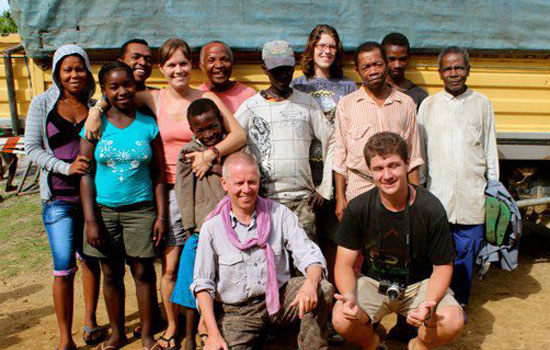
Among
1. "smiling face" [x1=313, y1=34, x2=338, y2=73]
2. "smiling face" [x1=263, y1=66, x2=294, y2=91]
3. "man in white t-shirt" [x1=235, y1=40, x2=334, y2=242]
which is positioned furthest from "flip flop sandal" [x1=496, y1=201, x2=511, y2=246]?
"smiling face" [x1=263, y1=66, x2=294, y2=91]

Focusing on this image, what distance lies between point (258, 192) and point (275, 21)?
1537mm

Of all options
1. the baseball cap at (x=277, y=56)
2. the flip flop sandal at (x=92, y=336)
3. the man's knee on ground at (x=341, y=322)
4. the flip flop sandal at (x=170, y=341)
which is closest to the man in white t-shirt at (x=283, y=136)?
the baseball cap at (x=277, y=56)

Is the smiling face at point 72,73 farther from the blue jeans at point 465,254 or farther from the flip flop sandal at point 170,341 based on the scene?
the blue jeans at point 465,254

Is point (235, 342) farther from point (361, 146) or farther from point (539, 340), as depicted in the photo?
A: point (539, 340)

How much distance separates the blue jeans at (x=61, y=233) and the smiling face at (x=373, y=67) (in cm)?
201

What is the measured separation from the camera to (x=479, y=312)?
3740mm

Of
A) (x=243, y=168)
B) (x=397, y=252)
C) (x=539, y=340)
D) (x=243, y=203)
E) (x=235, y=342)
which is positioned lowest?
(x=539, y=340)

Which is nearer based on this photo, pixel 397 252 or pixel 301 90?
pixel 397 252

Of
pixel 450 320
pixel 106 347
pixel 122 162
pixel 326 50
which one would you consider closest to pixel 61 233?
pixel 122 162

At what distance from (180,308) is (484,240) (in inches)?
89.0

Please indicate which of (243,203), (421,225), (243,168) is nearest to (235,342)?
(243,203)

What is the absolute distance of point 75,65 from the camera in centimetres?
301

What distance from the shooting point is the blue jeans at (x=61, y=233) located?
3008mm

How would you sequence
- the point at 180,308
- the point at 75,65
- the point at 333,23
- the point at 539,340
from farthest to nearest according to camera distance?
the point at 333,23, the point at 180,308, the point at 539,340, the point at 75,65
